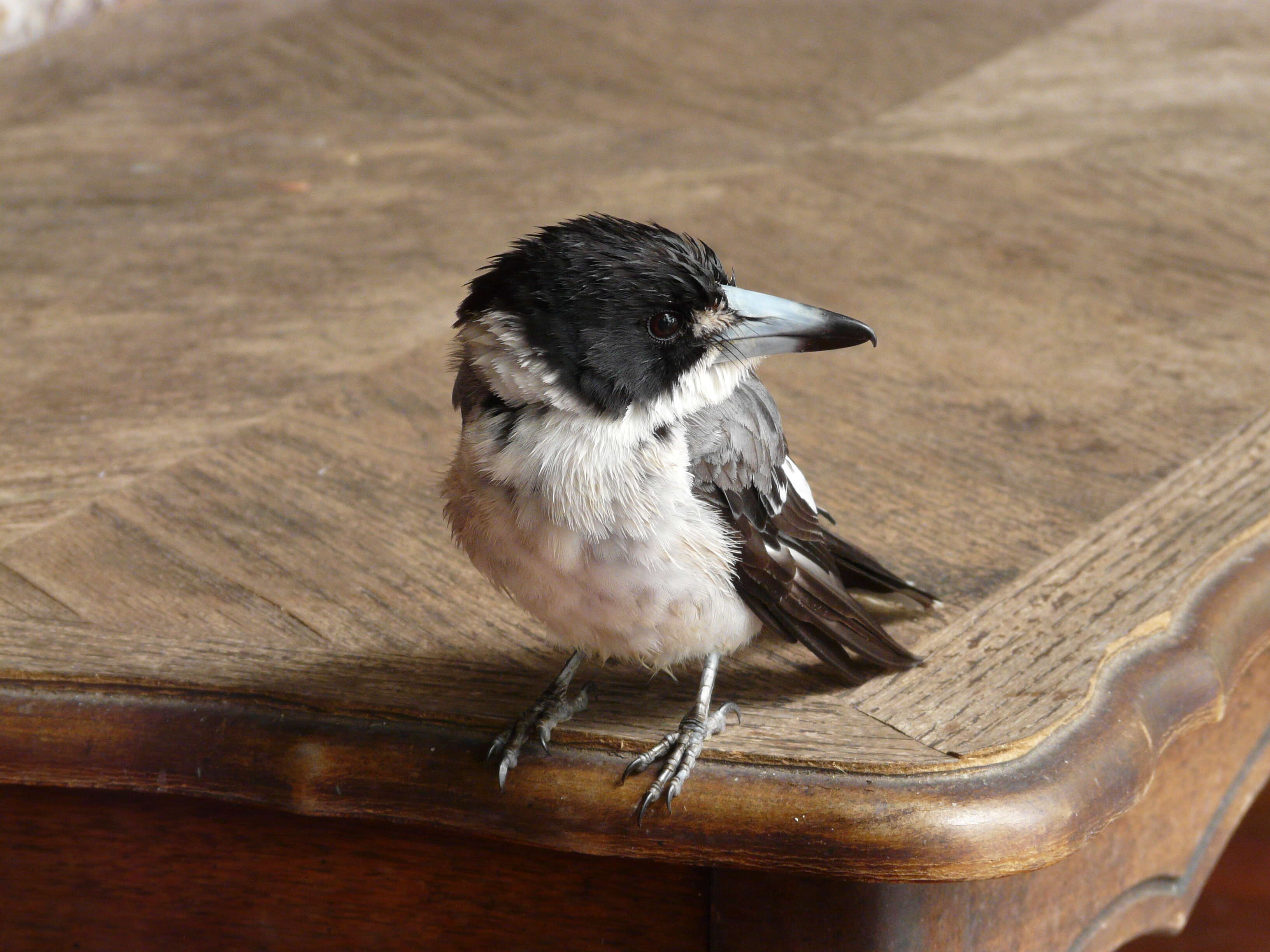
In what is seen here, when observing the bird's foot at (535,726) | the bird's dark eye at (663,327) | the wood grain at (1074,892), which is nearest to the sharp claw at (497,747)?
the bird's foot at (535,726)

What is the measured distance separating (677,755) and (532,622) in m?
0.22

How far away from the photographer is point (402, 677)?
0.89m

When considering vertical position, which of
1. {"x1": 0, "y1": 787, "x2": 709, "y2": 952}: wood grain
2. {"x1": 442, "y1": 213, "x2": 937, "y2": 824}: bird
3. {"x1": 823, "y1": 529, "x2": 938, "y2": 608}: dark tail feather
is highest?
{"x1": 442, "y1": 213, "x2": 937, "y2": 824}: bird

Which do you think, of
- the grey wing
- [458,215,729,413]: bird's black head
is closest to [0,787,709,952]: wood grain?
the grey wing

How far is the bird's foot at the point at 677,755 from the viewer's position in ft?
2.57

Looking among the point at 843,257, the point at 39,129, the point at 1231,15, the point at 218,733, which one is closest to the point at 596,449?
the point at 218,733

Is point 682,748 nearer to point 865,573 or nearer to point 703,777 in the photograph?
point 703,777

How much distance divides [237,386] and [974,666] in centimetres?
72

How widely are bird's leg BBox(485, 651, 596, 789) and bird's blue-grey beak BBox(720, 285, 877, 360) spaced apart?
224 millimetres

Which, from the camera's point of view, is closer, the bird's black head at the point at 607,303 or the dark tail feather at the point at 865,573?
the bird's black head at the point at 607,303

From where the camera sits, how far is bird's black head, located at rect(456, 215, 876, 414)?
2.61 ft

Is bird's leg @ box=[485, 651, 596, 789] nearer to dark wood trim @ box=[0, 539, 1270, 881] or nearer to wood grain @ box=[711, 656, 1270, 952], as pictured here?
dark wood trim @ box=[0, 539, 1270, 881]

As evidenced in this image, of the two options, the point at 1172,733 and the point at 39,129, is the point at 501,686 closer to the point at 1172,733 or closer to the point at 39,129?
the point at 1172,733

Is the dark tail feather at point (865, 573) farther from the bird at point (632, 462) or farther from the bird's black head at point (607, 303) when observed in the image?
the bird's black head at point (607, 303)
